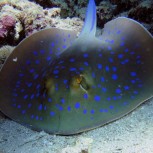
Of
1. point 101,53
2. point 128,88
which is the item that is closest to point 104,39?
point 101,53

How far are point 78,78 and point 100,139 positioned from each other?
796mm

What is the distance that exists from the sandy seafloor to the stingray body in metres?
0.13

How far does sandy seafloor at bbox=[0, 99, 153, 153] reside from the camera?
253 cm

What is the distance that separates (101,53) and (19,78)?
1390mm

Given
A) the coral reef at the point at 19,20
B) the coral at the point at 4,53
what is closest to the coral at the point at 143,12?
the coral reef at the point at 19,20

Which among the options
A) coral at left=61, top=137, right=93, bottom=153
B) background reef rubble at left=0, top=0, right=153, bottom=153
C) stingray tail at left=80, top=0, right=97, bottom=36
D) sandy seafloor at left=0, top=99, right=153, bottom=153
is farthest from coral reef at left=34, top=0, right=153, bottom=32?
coral at left=61, top=137, right=93, bottom=153

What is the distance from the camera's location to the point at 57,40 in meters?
4.26

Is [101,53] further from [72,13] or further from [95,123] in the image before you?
[72,13]

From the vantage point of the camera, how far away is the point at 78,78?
9.75 ft

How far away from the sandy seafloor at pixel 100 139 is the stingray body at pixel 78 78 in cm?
13

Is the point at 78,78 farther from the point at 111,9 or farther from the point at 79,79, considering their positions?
the point at 111,9

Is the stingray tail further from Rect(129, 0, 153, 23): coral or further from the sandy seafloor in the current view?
the sandy seafloor

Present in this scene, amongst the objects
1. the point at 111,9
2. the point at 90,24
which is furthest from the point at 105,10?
the point at 90,24

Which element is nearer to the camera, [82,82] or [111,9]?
[82,82]
